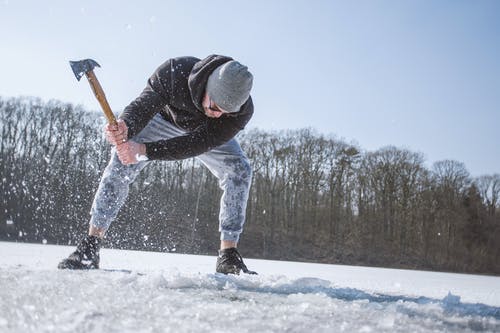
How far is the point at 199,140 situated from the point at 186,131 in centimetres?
30

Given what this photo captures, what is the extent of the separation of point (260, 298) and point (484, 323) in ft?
2.09

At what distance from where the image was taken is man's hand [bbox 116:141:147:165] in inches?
85.8

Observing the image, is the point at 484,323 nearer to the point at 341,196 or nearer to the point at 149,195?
the point at 149,195

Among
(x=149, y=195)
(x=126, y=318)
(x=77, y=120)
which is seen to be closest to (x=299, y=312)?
(x=126, y=318)

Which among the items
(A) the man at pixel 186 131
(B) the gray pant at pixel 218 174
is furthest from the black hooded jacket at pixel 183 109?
(B) the gray pant at pixel 218 174

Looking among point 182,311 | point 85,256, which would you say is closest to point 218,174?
point 85,256

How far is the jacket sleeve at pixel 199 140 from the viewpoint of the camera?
7.32ft

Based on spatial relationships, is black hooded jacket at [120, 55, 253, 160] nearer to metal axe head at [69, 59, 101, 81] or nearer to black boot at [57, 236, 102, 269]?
metal axe head at [69, 59, 101, 81]

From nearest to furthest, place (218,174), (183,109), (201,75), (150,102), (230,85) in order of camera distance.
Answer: (230,85) < (201,75) < (150,102) < (183,109) < (218,174)

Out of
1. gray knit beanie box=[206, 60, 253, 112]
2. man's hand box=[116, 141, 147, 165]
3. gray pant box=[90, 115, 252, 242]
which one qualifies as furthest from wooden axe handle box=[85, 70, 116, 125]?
gray knit beanie box=[206, 60, 253, 112]

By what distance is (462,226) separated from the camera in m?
29.3

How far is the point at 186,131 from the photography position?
259 centimetres

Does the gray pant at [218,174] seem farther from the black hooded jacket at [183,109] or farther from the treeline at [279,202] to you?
the treeline at [279,202]

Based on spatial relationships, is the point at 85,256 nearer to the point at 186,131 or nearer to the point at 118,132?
the point at 118,132
